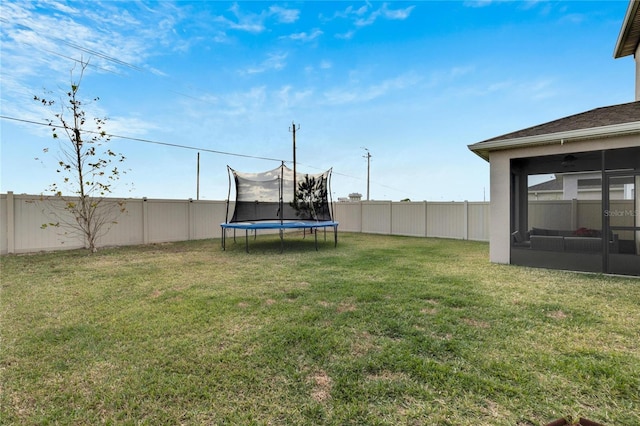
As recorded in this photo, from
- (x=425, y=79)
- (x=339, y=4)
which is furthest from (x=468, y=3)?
(x=339, y=4)

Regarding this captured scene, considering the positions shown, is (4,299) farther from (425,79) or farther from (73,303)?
(425,79)

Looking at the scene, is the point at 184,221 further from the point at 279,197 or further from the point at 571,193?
the point at 571,193

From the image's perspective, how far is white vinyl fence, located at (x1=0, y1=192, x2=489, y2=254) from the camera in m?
6.86

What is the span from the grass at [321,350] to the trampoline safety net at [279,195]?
4.83 metres

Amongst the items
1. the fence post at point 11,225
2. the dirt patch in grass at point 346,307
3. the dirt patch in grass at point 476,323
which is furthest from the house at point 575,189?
the fence post at point 11,225

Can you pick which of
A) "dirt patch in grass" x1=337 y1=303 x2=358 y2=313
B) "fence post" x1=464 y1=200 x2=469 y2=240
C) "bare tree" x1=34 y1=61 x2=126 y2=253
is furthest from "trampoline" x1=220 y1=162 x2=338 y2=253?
"dirt patch in grass" x1=337 y1=303 x2=358 y2=313

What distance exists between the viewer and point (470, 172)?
11.8 metres

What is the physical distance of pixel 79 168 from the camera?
746cm

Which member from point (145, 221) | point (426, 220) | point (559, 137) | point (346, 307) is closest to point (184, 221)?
point (145, 221)

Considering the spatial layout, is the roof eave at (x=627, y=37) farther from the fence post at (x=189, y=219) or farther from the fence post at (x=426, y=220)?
the fence post at (x=189, y=219)

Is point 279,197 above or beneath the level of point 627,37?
beneath

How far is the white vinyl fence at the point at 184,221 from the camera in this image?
6863 mm

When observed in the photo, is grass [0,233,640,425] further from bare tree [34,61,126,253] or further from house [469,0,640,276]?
bare tree [34,61,126,253]

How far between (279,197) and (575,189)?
732 cm
